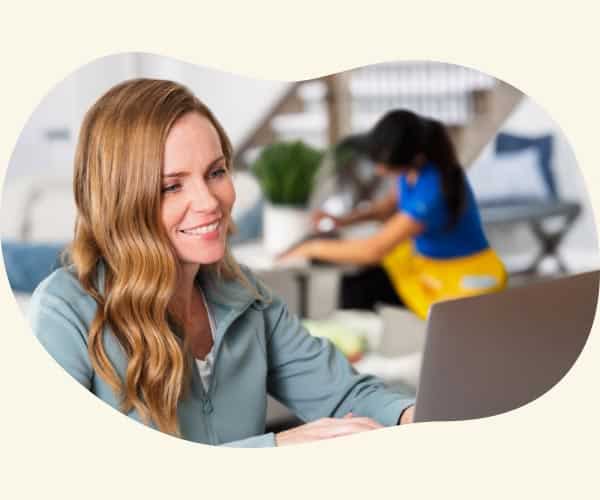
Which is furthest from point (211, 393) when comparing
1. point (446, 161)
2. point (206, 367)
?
point (446, 161)

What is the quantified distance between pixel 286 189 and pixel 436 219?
0.17 meters

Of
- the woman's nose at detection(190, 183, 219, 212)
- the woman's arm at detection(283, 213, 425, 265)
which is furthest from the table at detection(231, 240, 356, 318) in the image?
the woman's nose at detection(190, 183, 219, 212)

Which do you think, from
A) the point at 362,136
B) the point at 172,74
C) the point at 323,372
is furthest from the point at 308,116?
the point at 323,372

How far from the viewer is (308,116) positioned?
0.98 m

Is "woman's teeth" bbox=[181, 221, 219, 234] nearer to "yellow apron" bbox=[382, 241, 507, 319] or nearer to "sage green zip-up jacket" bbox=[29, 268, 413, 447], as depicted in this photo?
"sage green zip-up jacket" bbox=[29, 268, 413, 447]

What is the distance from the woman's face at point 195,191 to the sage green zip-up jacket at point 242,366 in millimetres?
64

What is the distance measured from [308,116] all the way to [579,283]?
1.19 ft

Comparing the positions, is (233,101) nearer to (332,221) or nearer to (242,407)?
(332,221)

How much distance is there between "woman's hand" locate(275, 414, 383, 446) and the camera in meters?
0.86

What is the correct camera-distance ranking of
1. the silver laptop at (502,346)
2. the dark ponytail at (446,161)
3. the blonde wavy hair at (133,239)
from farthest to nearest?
the dark ponytail at (446,161) < the silver laptop at (502,346) < the blonde wavy hair at (133,239)

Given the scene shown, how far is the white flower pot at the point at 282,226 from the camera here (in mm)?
937

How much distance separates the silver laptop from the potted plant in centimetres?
21

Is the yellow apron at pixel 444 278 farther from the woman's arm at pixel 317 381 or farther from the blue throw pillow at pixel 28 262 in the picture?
the blue throw pillow at pixel 28 262

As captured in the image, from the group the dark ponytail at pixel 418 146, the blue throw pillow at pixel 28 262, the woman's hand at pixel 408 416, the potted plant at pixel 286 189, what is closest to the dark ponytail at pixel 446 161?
the dark ponytail at pixel 418 146
